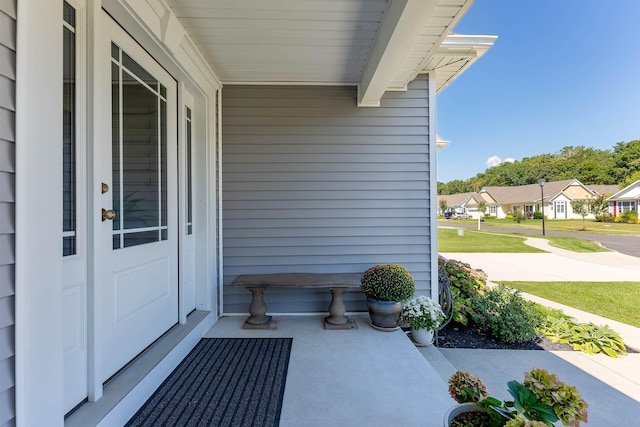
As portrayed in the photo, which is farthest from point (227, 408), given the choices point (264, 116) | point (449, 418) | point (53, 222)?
point (264, 116)

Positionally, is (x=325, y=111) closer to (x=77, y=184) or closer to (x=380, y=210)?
(x=380, y=210)

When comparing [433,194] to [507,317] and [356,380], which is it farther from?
[356,380]

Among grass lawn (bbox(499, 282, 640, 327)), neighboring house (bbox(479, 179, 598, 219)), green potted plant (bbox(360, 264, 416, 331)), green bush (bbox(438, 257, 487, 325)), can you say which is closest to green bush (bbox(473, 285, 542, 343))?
green bush (bbox(438, 257, 487, 325))

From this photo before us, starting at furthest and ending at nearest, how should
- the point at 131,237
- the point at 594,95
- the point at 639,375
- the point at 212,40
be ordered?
the point at 594,95
the point at 639,375
the point at 212,40
the point at 131,237

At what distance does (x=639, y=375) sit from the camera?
105 inches

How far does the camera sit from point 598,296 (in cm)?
531

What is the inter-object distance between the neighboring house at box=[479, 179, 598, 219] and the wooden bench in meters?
24.7

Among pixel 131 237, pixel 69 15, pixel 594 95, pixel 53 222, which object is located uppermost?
pixel 594 95

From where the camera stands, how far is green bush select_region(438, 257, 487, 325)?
3536 millimetres

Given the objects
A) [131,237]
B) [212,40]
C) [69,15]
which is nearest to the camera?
[69,15]

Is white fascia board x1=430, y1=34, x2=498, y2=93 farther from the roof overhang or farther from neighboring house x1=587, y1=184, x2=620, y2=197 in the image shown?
neighboring house x1=587, y1=184, x2=620, y2=197

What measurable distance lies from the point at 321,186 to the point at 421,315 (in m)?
1.73

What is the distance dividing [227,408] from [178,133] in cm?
215

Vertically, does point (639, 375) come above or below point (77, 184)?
below
